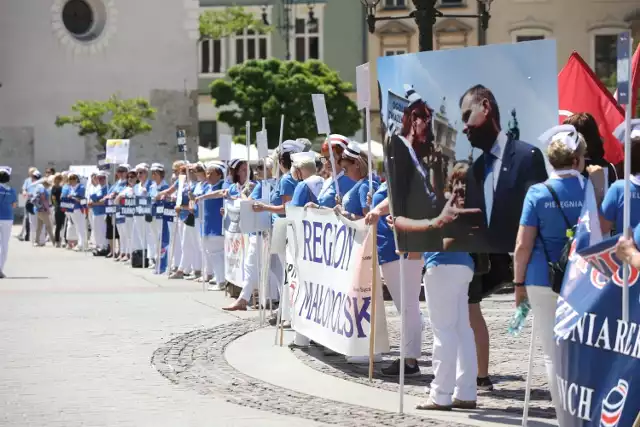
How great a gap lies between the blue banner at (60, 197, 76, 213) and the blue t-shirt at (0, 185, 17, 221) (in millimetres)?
9977

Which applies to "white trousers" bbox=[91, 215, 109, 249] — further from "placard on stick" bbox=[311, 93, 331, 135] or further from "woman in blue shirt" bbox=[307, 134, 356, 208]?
"placard on stick" bbox=[311, 93, 331, 135]

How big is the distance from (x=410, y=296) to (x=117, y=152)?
2126 centimetres

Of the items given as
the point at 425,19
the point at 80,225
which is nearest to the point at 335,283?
the point at 425,19

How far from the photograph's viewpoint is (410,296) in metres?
11.6

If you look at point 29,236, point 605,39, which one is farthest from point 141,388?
point 605,39

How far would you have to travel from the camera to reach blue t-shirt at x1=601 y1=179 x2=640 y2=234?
802 centimetres

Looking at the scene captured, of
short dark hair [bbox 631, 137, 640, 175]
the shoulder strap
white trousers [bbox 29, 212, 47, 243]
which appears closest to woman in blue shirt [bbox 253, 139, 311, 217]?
the shoulder strap

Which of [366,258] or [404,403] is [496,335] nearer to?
[366,258]

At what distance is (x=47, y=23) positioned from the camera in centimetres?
6097

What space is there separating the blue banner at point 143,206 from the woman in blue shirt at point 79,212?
6.93 metres

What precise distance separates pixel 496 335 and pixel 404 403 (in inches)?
180

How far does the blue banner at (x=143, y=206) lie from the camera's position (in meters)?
27.5

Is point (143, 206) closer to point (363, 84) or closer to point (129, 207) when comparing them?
point (129, 207)

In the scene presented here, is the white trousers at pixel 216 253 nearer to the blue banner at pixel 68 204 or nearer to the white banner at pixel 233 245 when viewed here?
the white banner at pixel 233 245
